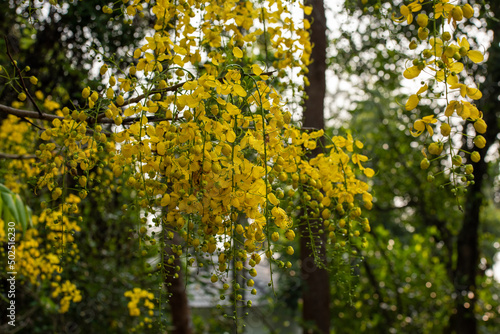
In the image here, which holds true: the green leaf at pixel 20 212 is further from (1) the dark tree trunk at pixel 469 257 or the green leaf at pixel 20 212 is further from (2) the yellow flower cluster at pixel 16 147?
(1) the dark tree trunk at pixel 469 257

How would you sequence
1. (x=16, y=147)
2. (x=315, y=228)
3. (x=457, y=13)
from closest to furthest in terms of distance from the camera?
(x=457, y=13)
(x=315, y=228)
(x=16, y=147)

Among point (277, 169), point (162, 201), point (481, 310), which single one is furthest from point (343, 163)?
point (481, 310)

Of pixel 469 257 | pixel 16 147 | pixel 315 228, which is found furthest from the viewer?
pixel 469 257

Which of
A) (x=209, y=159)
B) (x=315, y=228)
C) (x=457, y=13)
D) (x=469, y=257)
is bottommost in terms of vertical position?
(x=469, y=257)

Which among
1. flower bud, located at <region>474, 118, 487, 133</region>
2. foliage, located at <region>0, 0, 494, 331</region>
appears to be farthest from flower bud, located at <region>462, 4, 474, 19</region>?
flower bud, located at <region>474, 118, 487, 133</region>

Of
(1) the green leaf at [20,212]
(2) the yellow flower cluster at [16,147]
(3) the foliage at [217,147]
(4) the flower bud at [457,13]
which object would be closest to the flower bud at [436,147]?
(3) the foliage at [217,147]

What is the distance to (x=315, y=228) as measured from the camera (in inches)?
67.6

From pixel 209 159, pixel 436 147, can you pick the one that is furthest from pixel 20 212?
pixel 436 147

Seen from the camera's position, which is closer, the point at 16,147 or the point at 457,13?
the point at 457,13

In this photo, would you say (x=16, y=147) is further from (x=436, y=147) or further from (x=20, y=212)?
(x=436, y=147)

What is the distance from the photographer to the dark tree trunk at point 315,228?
79.1 inches

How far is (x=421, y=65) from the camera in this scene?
787mm

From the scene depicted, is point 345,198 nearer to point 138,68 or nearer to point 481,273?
point 138,68

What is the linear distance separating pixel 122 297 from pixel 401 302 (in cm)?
220
